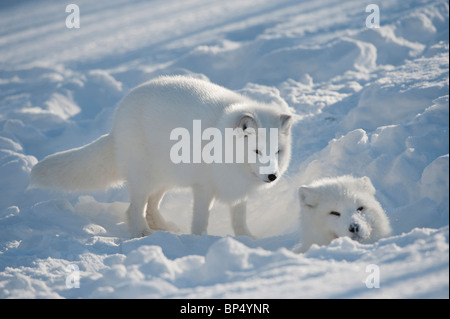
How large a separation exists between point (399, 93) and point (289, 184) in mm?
1729

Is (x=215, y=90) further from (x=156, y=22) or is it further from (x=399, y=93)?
(x=156, y=22)

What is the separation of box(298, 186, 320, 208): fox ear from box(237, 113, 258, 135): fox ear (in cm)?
66

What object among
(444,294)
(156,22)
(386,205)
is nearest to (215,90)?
(386,205)

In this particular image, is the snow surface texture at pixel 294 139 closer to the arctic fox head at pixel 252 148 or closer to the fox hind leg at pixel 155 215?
the fox hind leg at pixel 155 215

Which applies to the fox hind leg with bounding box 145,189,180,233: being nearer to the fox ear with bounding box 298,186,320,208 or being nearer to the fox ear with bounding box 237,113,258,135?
the fox ear with bounding box 237,113,258,135

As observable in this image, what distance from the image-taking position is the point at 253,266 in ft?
9.69

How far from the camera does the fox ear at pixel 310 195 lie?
12.5ft

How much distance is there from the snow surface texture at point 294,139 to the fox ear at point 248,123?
895 mm

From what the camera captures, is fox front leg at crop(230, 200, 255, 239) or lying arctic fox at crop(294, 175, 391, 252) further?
fox front leg at crop(230, 200, 255, 239)

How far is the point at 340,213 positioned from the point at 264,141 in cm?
87

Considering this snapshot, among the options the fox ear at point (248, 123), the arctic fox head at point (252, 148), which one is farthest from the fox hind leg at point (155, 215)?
the fox ear at point (248, 123)

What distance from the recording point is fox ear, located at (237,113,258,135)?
13.5ft

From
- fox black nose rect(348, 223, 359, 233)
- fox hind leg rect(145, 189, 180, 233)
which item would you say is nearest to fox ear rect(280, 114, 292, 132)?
fox black nose rect(348, 223, 359, 233)

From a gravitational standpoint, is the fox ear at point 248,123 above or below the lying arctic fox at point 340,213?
above
